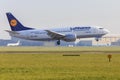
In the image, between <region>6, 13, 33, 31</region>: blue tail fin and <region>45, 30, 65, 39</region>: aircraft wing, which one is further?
<region>6, 13, 33, 31</region>: blue tail fin

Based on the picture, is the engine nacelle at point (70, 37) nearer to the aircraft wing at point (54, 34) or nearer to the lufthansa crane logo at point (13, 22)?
the aircraft wing at point (54, 34)

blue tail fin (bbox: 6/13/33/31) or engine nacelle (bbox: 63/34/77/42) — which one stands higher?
blue tail fin (bbox: 6/13/33/31)

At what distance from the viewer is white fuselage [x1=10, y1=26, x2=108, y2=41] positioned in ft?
349

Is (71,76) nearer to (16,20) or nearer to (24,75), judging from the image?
(24,75)

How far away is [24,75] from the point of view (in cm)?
2888

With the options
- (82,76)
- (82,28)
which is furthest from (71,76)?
(82,28)

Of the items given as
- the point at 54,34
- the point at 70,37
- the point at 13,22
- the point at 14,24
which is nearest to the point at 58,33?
the point at 54,34

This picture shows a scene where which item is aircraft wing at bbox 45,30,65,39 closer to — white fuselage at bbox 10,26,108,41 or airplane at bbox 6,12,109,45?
airplane at bbox 6,12,109,45

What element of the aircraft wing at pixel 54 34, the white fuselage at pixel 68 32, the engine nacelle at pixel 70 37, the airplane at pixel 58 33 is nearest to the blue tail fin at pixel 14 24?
the airplane at pixel 58 33

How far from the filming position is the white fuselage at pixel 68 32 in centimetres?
10638

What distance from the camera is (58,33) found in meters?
109

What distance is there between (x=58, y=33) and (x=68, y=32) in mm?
2876

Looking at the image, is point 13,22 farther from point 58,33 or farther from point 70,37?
point 70,37

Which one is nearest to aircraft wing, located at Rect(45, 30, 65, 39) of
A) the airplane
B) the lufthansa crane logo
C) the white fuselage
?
the airplane
